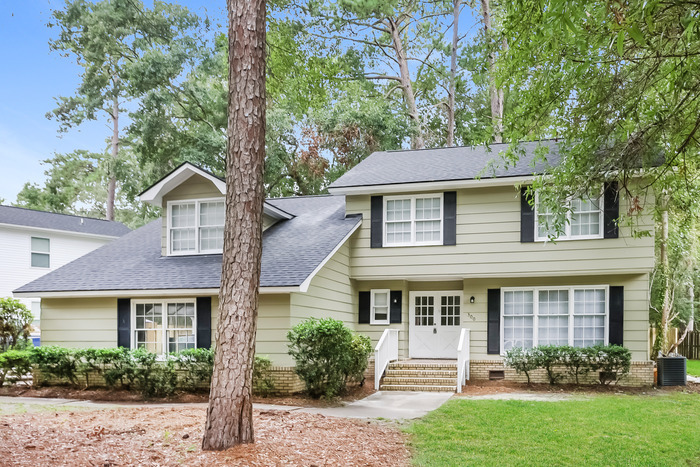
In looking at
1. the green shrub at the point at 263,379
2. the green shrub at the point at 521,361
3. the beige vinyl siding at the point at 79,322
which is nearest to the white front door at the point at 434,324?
the green shrub at the point at 521,361

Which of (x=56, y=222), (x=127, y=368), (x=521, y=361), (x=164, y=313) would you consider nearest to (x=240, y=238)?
(x=127, y=368)

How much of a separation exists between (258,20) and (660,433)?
7716 mm

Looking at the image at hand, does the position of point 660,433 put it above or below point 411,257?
below

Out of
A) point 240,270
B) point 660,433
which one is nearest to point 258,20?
point 240,270

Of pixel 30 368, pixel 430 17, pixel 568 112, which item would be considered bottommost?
pixel 30 368

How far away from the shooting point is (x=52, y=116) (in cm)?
3269

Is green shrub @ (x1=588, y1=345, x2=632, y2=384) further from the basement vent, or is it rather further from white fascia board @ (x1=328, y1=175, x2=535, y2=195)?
white fascia board @ (x1=328, y1=175, x2=535, y2=195)

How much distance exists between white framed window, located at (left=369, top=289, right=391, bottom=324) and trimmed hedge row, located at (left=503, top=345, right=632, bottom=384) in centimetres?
336

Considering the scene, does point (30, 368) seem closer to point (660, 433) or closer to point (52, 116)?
point (660, 433)

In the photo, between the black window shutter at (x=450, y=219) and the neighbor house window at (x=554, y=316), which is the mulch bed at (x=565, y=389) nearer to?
the neighbor house window at (x=554, y=316)

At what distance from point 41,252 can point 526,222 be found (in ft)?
63.3

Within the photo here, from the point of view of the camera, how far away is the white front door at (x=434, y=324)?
15.8 meters

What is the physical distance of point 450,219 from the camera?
49.1 feet

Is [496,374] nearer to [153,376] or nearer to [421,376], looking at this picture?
[421,376]
